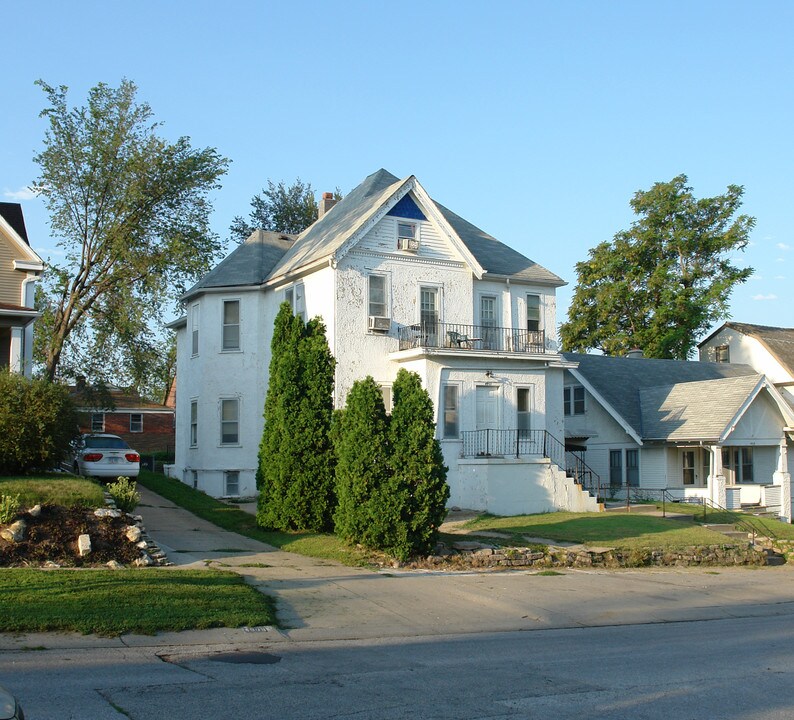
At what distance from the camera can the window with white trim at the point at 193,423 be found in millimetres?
30359

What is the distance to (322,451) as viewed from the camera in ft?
71.6

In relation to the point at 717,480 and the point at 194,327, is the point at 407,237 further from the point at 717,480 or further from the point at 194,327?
the point at 717,480

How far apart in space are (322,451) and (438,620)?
31.0ft

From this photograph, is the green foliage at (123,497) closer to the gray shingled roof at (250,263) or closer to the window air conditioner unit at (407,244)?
the window air conditioner unit at (407,244)

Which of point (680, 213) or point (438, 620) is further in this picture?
point (680, 213)

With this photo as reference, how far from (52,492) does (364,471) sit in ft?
19.7

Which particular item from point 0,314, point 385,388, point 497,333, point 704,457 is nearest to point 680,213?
point 704,457

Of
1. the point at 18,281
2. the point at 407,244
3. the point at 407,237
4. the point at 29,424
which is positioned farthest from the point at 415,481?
the point at 18,281

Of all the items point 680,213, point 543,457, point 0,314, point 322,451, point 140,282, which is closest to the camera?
point 322,451

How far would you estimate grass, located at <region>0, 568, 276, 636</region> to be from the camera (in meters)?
10.8

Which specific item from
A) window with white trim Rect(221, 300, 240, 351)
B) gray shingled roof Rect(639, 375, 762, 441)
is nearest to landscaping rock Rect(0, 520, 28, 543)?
window with white trim Rect(221, 300, 240, 351)

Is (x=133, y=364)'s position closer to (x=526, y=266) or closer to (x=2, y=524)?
Result: (x=526, y=266)

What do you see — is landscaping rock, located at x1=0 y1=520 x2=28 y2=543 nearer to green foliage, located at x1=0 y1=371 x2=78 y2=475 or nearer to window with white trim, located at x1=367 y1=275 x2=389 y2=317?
green foliage, located at x1=0 y1=371 x2=78 y2=475

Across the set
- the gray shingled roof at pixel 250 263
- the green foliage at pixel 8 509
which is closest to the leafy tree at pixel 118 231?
the gray shingled roof at pixel 250 263
